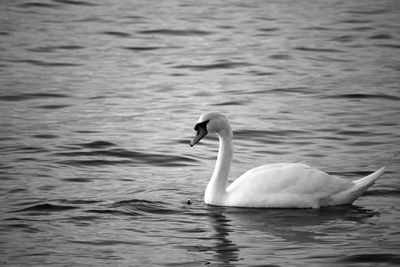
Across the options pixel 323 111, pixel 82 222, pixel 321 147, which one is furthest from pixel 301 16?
pixel 82 222

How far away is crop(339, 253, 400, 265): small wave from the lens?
30.9 ft

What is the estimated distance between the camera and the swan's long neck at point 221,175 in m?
11.5

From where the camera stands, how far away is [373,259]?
373 inches

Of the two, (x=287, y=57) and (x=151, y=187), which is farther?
(x=287, y=57)

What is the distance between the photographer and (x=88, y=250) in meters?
9.77

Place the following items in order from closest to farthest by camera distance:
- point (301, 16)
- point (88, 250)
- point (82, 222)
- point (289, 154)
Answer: point (88, 250), point (82, 222), point (289, 154), point (301, 16)

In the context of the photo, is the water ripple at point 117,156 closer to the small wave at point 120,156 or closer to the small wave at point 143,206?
the small wave at point 120,156

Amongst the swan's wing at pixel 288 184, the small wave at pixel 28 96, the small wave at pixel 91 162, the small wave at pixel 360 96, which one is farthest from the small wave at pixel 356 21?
the swan's wing at pixel 288 184

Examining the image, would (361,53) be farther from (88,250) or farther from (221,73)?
(88,250)

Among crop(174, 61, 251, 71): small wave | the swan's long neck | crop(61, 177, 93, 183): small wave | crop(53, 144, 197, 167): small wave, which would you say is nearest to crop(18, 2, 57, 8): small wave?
crop(174, 61, 251, 71): small wave

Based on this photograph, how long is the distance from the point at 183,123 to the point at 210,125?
4789mm

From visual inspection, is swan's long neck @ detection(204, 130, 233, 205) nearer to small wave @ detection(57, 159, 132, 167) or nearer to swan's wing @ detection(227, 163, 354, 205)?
swan's wing @ detection(227, 163, 354, 205)

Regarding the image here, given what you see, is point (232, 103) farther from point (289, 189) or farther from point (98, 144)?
point (289, 189)

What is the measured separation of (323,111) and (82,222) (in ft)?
23.4
